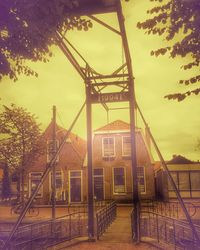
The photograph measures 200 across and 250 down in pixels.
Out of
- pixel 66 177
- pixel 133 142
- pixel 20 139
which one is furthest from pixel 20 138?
pixel 133 142

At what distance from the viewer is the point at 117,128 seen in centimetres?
2861

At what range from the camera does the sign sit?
9711 millimetres

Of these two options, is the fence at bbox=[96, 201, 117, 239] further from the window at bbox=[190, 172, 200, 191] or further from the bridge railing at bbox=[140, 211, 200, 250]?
the window at bbox=[190, 172, 200, 191]

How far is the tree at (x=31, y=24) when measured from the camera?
489cm

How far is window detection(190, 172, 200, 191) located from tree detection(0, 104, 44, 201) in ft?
47.8

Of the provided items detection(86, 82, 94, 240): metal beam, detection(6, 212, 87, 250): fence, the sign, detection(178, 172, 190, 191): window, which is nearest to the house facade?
detection(178, 172, 190, 191): window

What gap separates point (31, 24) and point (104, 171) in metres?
23.4

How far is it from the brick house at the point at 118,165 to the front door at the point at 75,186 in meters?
1.53

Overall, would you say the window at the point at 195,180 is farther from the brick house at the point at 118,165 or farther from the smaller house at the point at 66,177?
the smaller house at the point at 66,177

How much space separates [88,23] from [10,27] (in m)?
1.84

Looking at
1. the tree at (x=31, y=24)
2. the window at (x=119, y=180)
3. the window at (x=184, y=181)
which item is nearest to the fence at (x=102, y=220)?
the tree at (x=31, y=24)

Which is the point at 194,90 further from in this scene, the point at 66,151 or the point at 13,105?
the point at 66,151

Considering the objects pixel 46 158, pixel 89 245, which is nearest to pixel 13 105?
pixel 46 158

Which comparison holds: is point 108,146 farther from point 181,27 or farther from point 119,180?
point 181,27
